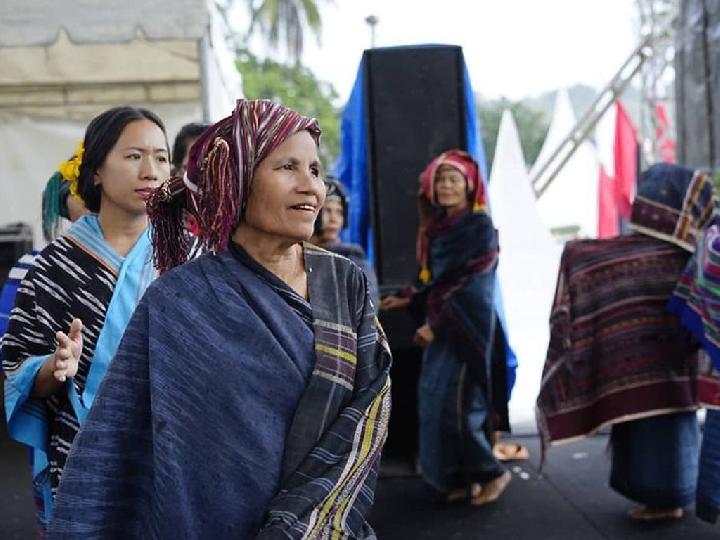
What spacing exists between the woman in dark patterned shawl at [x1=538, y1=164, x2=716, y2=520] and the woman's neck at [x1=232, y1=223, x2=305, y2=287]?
10.3 ft

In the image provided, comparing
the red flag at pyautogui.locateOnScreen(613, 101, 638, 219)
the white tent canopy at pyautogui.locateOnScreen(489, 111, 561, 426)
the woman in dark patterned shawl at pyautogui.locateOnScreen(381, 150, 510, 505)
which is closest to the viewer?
the woman in dark patterned shawl at pyautogui.locateOnScreen(381, 150, 510, 505)

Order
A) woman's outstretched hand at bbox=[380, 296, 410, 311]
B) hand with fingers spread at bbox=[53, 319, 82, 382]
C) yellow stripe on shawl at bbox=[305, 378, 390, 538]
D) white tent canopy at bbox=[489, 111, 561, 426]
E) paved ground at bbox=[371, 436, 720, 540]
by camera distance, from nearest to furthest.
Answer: yellow stripe on shawl at bbox=[305, 378, 390, 538] < hand with fingers spread at bbox=[53, 319, 82, 382] < paved ground at bbox=[371, 436, 720, 540] < woman's outstretched hand at bbox=[380, 296, 410, 311] < white tent canopy at bbox=[489, 111, 561, 426]

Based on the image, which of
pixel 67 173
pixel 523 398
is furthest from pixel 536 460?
pixel 67 173

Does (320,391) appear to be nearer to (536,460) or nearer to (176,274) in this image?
(176,274)

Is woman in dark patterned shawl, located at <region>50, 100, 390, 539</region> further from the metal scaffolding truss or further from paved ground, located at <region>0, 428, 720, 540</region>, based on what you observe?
the metal scaffolding truss

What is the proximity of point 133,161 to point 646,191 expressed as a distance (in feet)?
9.82

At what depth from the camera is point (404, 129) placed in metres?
5.99

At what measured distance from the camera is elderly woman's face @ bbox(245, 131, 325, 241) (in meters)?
1.79

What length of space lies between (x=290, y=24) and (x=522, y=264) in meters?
21.0

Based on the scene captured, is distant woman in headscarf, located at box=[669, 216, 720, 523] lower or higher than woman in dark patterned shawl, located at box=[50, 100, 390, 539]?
lower

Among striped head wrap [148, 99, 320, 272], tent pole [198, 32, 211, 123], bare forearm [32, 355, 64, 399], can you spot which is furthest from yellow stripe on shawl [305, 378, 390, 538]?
tent pole [198, 32, 211, 123]

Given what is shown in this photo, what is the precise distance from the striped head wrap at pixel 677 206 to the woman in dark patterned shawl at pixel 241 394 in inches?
124

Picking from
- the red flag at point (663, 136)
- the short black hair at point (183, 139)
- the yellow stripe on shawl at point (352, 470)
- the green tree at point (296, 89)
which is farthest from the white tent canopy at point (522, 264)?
the green tree at point (296, 89)

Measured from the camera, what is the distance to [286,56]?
29.5m
